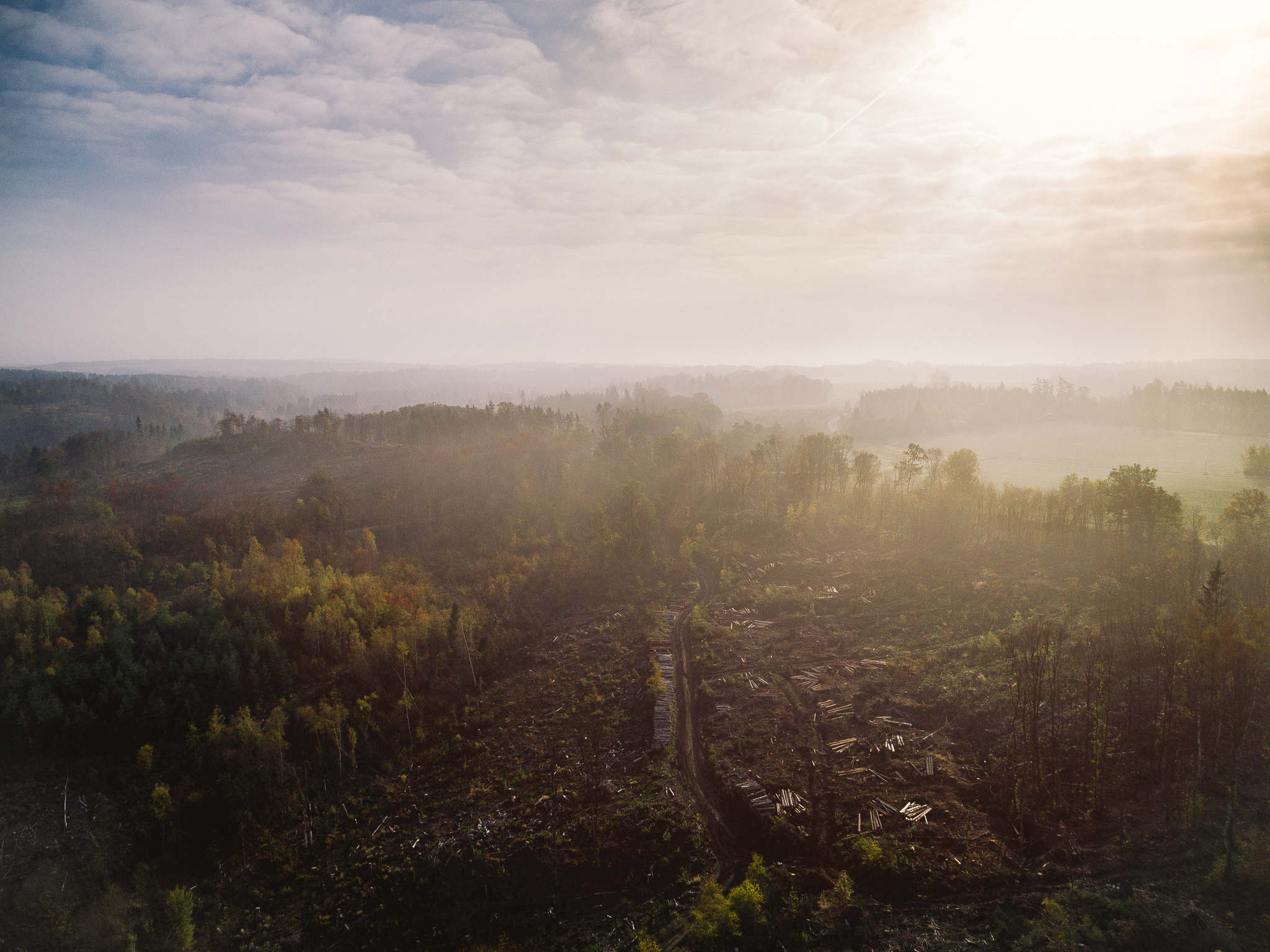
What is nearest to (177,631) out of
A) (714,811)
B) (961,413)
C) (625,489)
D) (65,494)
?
(714,811)

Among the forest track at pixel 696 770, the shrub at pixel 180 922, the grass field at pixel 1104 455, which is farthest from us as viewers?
the grass field at pixel 1104 455

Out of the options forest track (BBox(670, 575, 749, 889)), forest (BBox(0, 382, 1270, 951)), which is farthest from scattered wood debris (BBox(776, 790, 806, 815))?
forest track (BBox(670, 575, 749, 889))

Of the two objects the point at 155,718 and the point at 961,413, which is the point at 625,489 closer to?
the point at 155,718

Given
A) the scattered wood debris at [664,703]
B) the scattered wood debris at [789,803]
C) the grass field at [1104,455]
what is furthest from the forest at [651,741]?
the grass field at [1104,455]

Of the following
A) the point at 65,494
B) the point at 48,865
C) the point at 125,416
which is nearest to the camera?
the point at 48,865

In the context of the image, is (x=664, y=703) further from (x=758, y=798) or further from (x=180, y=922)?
(x=180, y=922)

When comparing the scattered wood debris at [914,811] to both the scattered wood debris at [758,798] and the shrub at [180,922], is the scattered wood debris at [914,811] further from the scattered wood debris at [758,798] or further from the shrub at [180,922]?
the shrub at [180,922]
